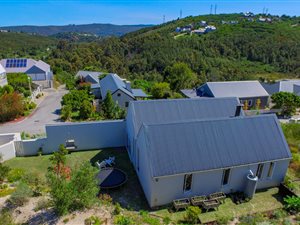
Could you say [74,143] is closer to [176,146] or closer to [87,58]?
[176,146]

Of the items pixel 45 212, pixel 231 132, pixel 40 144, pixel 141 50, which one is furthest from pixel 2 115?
pixel 141 50

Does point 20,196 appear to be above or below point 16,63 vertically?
below

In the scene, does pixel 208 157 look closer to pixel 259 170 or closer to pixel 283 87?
pixel 259 170

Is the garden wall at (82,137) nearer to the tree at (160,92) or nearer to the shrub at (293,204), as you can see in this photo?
the shrub at (293,204)

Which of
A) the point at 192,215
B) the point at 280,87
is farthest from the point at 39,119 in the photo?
the point at 280,87

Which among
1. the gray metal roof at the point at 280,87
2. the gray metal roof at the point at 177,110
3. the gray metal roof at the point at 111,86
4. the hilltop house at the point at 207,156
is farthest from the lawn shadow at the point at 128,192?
the gray metal roof at the point at 280,87

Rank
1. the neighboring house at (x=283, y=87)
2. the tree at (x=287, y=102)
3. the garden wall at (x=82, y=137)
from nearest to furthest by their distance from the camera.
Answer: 1. the garden wall at (x=82, y=137)
2. the tree at (x=287, y=102)
3. the neighboring house at (x=283, y=87)
